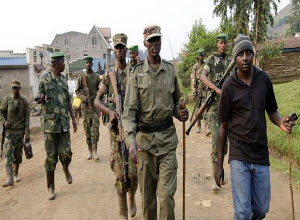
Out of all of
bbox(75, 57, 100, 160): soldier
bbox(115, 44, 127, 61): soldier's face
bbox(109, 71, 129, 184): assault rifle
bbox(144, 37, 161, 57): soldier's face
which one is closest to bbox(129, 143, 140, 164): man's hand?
bbox(109, 71, 129, 184): assault rifle

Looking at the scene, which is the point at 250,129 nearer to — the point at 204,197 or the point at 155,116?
the point at 155,116

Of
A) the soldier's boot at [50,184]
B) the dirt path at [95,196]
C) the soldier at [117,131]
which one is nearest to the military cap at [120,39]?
the soldier at [117,131]

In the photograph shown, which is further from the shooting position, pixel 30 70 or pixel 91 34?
pixel 91 34

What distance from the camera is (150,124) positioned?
375 cm

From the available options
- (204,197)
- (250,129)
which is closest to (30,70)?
(204,197)

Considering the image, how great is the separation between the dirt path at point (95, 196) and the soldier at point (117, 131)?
0.48 metres

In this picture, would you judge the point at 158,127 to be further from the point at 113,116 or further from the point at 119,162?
the point at 119,162

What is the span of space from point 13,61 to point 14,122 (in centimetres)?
2546

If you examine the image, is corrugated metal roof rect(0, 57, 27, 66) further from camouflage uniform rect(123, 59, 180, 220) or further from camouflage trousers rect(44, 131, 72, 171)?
camouflage uniform rect(123, 59, 180, 220)

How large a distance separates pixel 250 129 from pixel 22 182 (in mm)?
5627

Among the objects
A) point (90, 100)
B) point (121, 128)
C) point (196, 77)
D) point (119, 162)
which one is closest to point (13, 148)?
point (90, 100)

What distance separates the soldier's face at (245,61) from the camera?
129 inches

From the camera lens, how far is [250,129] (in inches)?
127

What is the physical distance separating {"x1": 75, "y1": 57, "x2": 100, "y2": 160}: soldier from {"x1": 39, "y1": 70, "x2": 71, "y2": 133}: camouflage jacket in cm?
232
